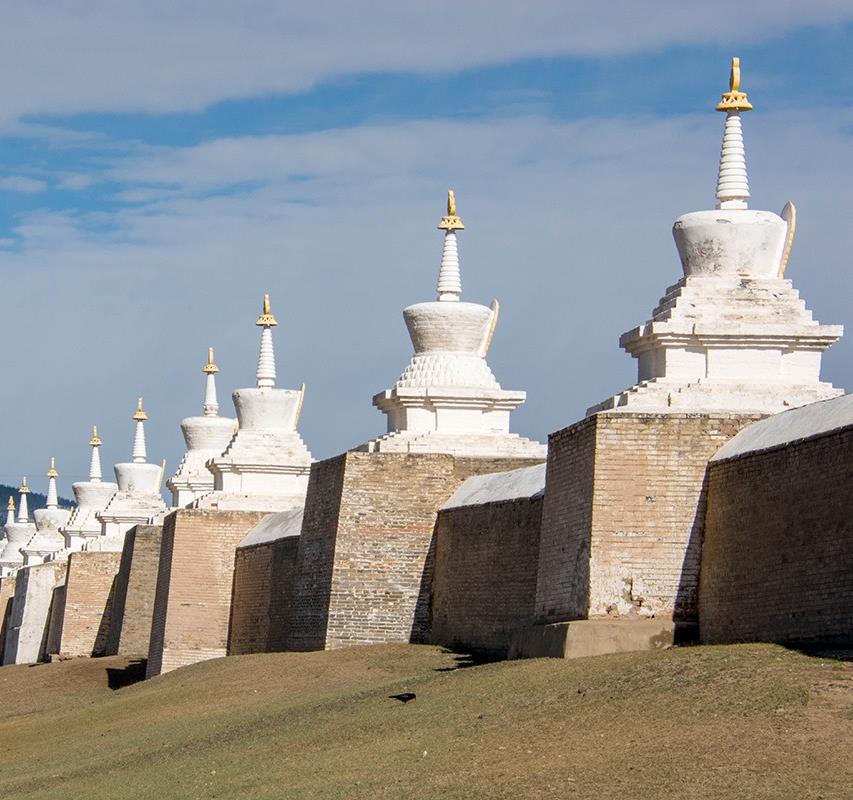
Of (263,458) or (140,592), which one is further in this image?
(140,592)

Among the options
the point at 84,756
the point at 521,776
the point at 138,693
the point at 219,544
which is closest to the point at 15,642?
the point at 219,544

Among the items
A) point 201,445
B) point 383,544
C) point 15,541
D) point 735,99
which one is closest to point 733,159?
point 735,99

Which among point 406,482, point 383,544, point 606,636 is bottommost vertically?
point 383,544

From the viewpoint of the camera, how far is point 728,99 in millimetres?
22750

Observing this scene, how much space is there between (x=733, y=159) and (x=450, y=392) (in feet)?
28.8

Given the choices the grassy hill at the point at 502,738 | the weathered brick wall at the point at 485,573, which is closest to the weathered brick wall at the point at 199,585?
the weathered brick wall at the point at 485,573

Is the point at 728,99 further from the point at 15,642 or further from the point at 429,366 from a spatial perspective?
the point at 15,642

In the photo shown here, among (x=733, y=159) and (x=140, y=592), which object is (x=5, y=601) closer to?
(x=140, y=592)

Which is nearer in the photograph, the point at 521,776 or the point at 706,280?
the point at 521,776

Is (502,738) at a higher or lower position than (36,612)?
higher

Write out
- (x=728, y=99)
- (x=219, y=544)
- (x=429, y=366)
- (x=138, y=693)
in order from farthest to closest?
(x=219, y=544), (x=429, y=366), (x=138, y=693), (x=728, y=99)

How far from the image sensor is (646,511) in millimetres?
20047

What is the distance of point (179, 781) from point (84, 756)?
4.29 m

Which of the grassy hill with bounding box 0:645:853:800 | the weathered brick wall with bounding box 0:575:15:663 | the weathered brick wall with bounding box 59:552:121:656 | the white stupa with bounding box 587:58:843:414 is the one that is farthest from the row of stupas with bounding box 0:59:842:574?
the weathered brick wall with bounding box 0:575:15:663
